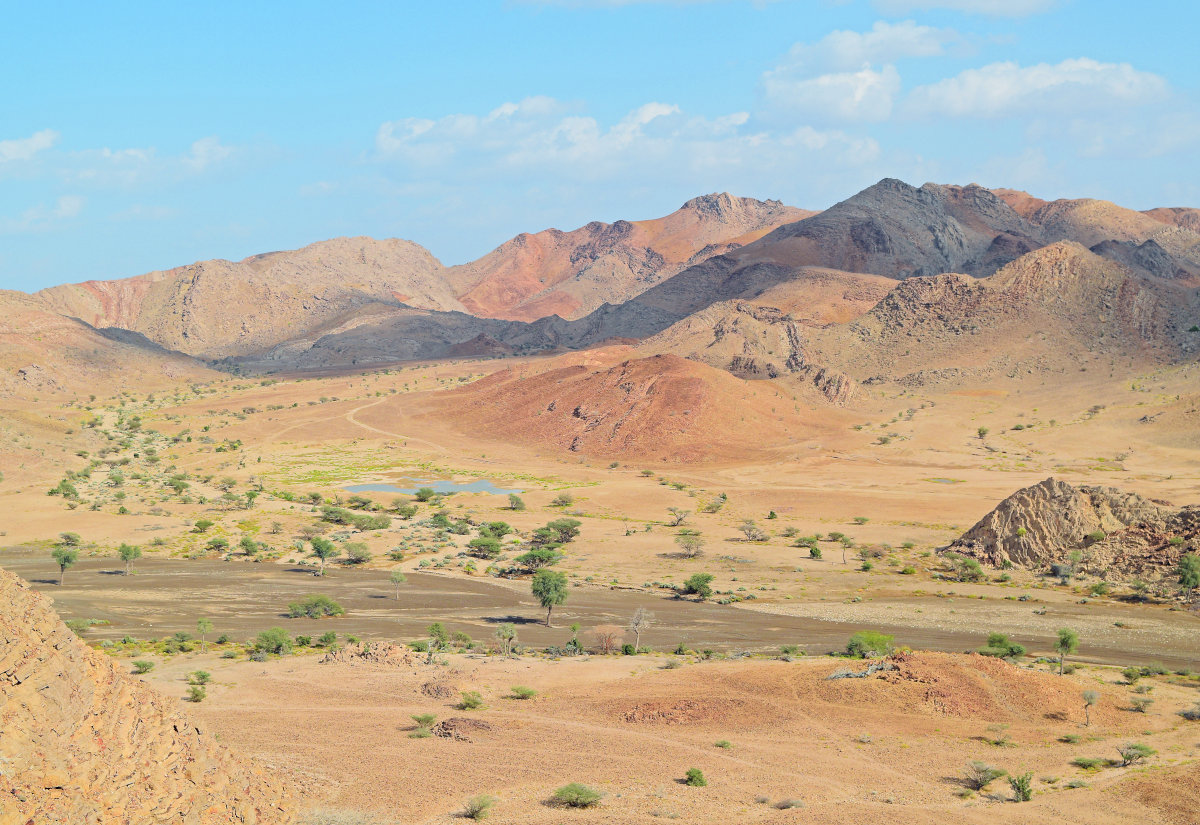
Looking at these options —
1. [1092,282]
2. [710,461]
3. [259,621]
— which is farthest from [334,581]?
[1092,282]

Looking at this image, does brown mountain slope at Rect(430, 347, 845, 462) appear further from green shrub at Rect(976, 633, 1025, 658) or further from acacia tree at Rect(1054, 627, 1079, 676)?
acacia tree at Rect(1054, 627, 1079, 676)

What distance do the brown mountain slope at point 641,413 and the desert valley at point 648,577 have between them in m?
0.51

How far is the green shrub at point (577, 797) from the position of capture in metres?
20.6

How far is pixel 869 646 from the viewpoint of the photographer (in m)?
34.1

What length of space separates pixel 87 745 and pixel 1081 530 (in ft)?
149

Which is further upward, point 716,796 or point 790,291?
point 790,291

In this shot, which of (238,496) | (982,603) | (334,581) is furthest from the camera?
(238,496)

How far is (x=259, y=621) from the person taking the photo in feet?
131

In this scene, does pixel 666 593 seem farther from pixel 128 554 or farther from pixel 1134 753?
pixel 128 554

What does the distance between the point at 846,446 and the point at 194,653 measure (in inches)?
2523

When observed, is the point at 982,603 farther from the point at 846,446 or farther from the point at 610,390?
the point at 610,390

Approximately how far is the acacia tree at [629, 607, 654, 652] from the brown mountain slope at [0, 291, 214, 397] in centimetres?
10785

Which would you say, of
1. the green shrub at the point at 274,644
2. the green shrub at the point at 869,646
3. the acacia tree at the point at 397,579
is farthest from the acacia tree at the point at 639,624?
the green shrub at the point at 274,644

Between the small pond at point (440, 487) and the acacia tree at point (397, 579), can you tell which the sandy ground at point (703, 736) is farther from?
the small pond at point (440, 487)
